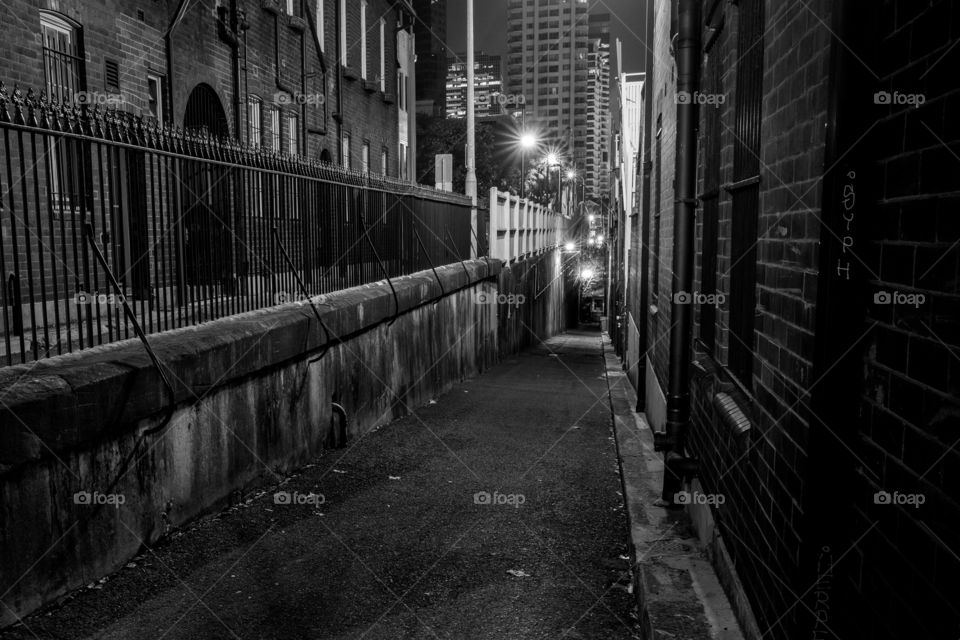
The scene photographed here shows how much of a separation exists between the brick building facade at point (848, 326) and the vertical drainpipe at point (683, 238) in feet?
5.55

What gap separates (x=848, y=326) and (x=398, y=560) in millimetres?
3475

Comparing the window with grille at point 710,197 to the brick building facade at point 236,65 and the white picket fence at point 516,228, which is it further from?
the white picket fence at point 516,228

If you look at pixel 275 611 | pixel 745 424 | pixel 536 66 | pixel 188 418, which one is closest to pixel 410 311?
pixel 188 418

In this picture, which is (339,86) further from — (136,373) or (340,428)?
(136,373)

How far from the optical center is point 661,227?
8.20m

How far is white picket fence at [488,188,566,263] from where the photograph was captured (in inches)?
712

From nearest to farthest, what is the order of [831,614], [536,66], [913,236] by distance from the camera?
[913,236], [831,614], [536,66]

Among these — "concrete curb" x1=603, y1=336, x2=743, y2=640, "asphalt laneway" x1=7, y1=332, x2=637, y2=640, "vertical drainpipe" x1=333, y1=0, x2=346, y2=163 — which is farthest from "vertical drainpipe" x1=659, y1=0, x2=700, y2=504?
"vertical drainpipe" x1=333, y1=0, x2=346, y2=163

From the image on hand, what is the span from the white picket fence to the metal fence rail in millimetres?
8138

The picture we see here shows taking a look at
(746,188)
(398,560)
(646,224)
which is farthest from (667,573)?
(646,224)

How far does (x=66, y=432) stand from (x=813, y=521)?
3579 millimetres

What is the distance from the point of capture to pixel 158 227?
582 cm

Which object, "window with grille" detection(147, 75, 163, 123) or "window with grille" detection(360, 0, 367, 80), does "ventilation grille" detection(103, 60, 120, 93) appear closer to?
"window with grille" detection(147, 75, 163, 123)

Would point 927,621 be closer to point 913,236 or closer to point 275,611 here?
point 913,236
